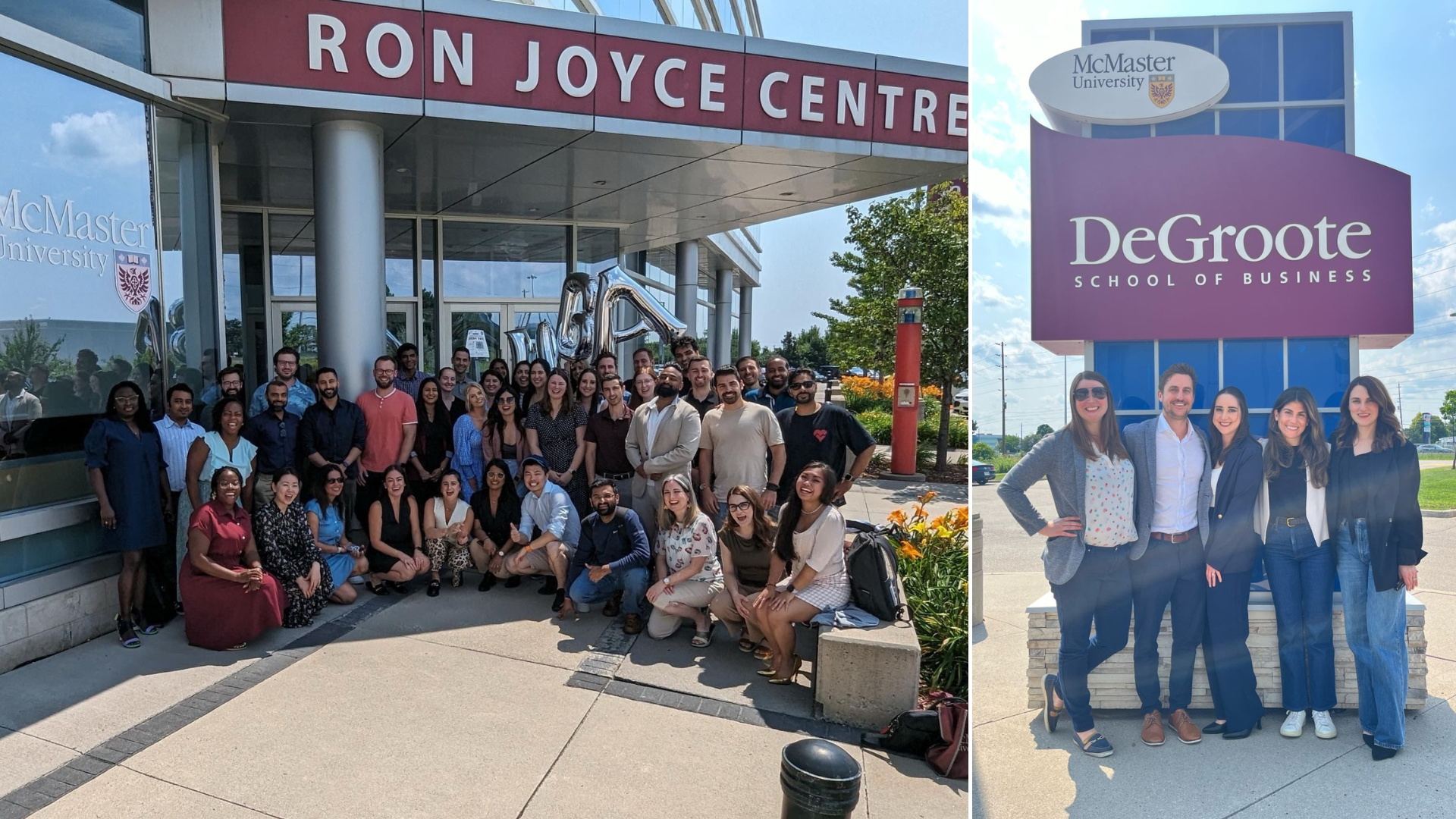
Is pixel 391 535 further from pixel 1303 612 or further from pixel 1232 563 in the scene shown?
pixel 1303 612

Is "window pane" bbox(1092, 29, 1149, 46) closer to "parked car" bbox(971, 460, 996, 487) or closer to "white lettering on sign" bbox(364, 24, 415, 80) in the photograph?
"parked car" bbox(971, 460, 996, 487)

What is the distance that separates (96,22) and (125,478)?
2740mm

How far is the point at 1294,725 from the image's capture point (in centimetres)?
214

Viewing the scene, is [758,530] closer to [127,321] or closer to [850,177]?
[127,321]

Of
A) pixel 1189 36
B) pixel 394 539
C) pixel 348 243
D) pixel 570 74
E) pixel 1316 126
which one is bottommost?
pixel 394 539

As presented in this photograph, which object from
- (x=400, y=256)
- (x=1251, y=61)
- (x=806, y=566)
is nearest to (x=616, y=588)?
(x=806, y=566)

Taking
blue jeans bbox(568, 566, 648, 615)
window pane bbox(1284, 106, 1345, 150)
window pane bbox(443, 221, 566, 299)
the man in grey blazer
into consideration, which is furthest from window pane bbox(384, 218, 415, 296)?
window pane bbox(1284, 106, 1345, 150)

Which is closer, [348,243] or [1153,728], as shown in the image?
[1153,728]

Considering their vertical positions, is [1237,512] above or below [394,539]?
above

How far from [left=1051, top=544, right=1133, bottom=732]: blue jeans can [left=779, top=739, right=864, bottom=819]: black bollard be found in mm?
624

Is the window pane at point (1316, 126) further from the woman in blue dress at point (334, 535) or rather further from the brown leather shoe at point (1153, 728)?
the woman in blue dress at point (334, 535)

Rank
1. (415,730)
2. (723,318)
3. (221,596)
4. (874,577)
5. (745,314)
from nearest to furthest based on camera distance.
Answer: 1. (415,730)
2. (874,577)
3. (221,596)
4. (723,318)
5. (745,314)

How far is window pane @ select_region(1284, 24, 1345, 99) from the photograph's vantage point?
81.1 inches

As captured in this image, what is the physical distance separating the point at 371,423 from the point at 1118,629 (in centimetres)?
512
